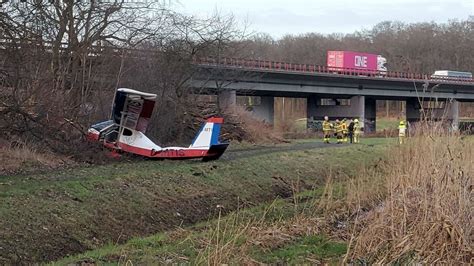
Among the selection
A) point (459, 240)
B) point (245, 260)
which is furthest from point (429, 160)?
point (245, 260)

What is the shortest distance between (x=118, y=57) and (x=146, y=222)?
563 inches

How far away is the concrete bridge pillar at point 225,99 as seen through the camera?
3913 centimetres

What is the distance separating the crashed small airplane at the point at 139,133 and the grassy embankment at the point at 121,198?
19.3 inches

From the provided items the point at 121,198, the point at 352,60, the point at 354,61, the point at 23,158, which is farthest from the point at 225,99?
the point at 354,61

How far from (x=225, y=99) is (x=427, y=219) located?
3326 cm

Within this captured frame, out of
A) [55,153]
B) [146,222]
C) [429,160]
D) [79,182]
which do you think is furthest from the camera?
[55,153]

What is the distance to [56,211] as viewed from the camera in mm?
12695

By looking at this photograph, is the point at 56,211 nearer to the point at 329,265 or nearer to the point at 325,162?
the point at 329,265

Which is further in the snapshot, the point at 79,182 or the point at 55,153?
the point at 55,153

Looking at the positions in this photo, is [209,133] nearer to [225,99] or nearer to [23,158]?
[23,158]

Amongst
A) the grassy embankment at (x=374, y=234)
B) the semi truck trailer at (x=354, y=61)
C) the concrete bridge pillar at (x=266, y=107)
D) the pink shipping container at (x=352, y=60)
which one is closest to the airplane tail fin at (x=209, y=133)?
the grassy embankment at (x=374, y=234)

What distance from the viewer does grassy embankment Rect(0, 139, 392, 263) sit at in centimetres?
1148

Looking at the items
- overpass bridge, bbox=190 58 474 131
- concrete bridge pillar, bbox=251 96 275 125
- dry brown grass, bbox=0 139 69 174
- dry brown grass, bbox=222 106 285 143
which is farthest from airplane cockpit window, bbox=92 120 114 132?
concrete bridge pillar, bbox=251 96 275 125

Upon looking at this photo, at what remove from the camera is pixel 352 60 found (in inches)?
3039
